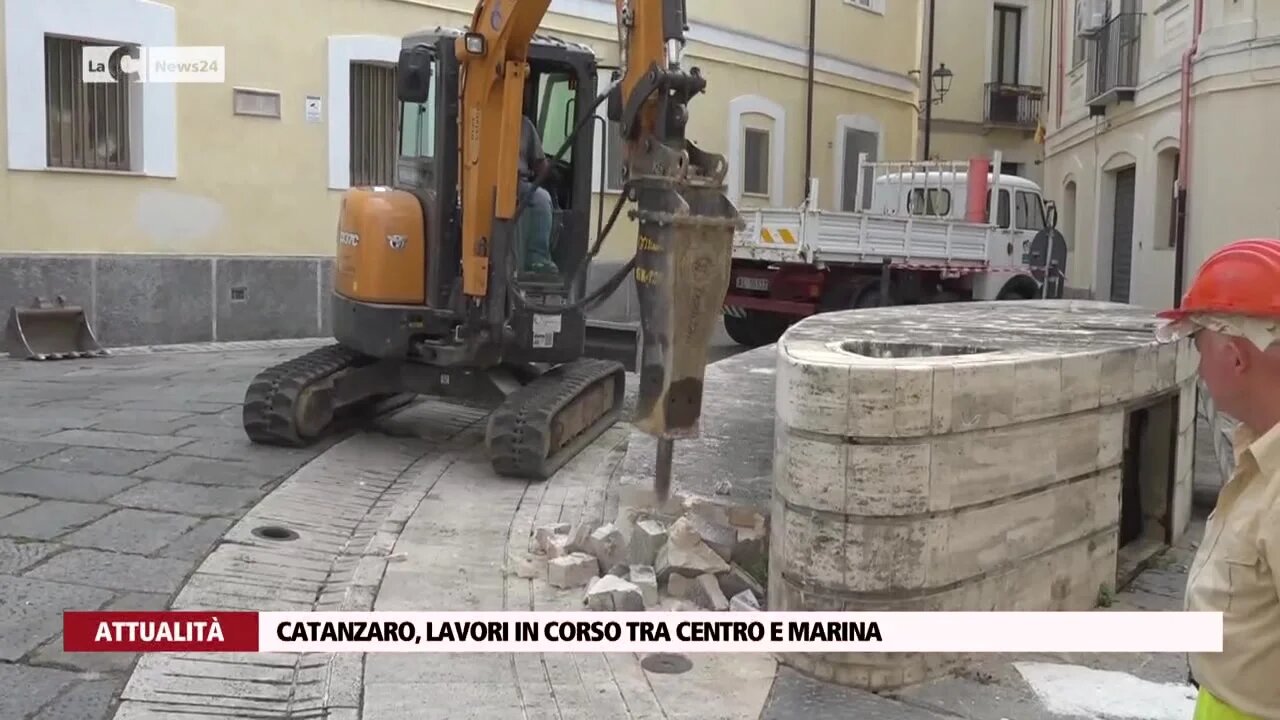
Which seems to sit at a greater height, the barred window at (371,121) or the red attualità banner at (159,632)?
the barred window at (371,121)

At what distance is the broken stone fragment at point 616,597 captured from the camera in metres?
4.50

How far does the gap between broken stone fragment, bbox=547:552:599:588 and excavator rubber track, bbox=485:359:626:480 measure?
1.81 metres

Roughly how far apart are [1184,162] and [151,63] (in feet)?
38.3

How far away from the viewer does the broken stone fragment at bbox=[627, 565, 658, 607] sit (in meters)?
4.61

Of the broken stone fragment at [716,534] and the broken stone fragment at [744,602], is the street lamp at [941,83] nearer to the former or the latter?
the broken stone fragment at [716,534]

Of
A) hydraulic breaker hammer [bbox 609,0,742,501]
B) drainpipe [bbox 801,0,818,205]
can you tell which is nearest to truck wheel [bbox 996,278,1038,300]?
drainpipe [bbox 801,0,818,205]

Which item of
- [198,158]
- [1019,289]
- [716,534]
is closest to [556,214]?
[716,534]

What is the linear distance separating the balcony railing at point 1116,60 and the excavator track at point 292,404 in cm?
1404

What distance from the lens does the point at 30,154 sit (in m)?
11.2

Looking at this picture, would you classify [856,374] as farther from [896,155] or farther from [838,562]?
[896,155]

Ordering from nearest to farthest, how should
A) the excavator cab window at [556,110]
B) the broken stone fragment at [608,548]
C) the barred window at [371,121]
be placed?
the broken stone fragment at [608,548]
the excavator cab window at [556,110]
the barred window at [371,121]

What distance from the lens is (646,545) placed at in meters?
4.90

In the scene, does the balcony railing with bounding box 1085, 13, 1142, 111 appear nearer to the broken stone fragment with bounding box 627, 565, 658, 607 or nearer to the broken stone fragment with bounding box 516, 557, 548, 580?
the broken stone fragment with bounding box 516, 557, 548, 580

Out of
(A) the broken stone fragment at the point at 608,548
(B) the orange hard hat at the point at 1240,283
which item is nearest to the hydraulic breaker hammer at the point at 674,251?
(A) the broken stone fragment at the point at 608,548
